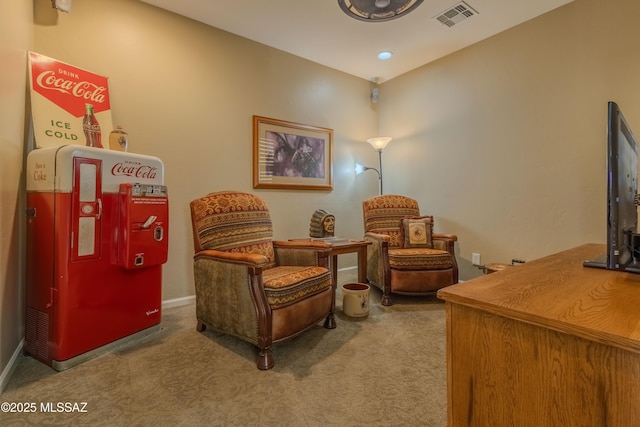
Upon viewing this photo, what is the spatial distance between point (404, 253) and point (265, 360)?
1.65 m

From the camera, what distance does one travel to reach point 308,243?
234 cm

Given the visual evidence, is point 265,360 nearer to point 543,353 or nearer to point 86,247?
point 86,247

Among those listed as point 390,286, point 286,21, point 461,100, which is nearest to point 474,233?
point 390,286

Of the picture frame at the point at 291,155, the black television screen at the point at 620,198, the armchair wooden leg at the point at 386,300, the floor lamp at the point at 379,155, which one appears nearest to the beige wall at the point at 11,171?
the picture frame at the point at 291,155

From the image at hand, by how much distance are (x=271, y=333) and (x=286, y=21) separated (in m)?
2.73

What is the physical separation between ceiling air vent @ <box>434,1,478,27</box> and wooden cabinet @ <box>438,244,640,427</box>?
263 centimetres

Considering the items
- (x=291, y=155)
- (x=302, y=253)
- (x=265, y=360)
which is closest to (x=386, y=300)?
(x=302, y=253)

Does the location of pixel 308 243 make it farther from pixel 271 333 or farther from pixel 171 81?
pixel 171 81

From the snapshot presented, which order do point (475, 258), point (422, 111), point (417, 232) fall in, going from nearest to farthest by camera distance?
point (417, 232)
point (475, 258)
point (422, 111)

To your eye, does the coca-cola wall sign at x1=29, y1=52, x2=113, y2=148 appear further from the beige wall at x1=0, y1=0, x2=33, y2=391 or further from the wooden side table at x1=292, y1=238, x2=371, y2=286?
the wooden side table at x1=292, y1=238, x2=371, y2=286

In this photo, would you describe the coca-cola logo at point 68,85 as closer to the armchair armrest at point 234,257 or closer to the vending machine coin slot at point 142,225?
the vending machine coin slot at point 142,225

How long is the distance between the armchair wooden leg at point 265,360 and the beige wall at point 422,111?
131 centimetres

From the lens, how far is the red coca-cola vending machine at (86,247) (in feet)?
5.69

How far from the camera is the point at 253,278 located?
5.86ft
